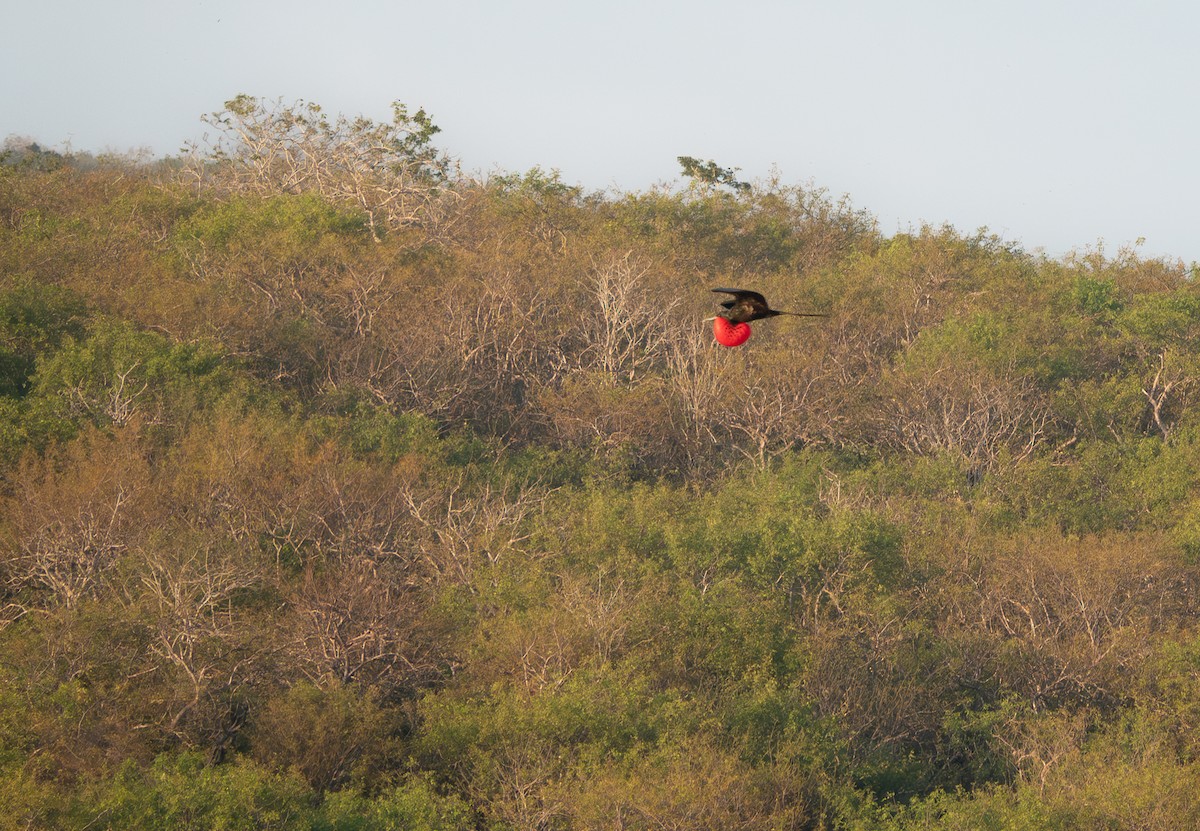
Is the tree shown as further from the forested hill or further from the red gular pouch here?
the red gular pouch

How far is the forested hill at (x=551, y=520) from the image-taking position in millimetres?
15531

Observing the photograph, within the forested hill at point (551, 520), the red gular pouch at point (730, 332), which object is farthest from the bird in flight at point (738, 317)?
the forested hill at point (551, 520)

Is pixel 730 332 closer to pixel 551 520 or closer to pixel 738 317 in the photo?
pixel 738 317

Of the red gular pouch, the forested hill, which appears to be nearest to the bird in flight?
the red gular pouch

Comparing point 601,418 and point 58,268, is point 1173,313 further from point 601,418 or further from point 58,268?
point 58,268

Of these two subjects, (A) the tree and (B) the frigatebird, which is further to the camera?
(A) the tree

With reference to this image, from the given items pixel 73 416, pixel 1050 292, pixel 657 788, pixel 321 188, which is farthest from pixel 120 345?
pixel 1050 292

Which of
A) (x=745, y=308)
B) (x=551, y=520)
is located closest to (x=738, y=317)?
(x=745, y=308)

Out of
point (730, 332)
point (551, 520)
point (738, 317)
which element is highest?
point (738, 317)

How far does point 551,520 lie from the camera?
67.8 ft

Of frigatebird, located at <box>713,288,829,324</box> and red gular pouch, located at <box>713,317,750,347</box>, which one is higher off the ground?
frigatebird, located at <box>713,288,829,324</box>

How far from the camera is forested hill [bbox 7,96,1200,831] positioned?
15531 millimetres

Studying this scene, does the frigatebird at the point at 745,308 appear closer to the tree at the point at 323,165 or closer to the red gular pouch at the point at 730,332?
the red gular pouch at the point at 730,332

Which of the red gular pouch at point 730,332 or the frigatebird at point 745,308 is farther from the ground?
the frigatebird at point 745,308
